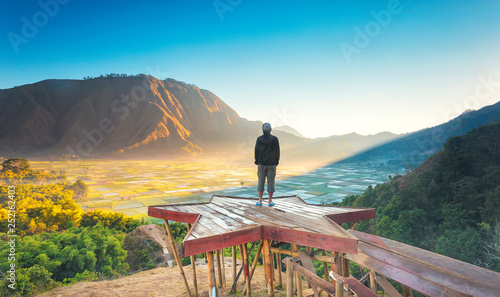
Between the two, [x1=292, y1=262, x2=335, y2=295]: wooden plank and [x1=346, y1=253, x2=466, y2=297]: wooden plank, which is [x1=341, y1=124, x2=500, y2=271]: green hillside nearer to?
[x1=346, y1=253, x2=466, y2=297]: wooden plank

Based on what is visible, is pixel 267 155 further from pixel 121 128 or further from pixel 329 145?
pixel 329 145

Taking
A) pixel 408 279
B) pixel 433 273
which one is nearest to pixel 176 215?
pixel 408 279

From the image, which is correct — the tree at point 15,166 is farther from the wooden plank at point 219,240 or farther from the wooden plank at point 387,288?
the wooden plank at point 387,288

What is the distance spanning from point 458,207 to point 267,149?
2424 cm

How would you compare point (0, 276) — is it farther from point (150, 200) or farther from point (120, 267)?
point (150, 200)

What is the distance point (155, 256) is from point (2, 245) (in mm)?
9561

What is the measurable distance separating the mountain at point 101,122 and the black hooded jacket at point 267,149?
136 m

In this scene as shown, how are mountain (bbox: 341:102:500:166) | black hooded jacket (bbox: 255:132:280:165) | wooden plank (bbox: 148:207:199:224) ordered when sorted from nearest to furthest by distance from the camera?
1. wooden plank (bbox: 148:207:199:224)
2. black hooded jacket (bbox: 255:132:280:165)
3. mountain (bbox: 341:102:500:166)

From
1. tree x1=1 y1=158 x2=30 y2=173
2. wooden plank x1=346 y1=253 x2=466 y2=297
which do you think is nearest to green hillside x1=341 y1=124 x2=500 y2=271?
wooden plank x1=346 y1=253 x2=466 y2=297

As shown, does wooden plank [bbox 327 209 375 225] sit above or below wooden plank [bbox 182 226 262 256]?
below

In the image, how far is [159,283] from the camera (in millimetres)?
11844

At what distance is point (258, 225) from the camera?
4629 mm

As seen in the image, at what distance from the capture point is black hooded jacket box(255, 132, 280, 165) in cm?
654

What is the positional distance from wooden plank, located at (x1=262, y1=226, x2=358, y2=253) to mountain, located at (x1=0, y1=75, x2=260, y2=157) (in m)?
138
